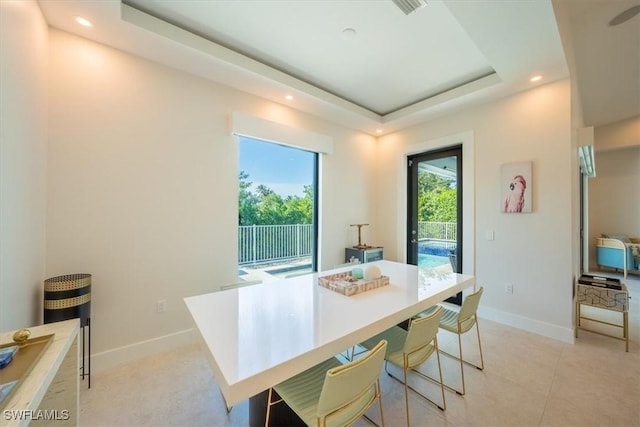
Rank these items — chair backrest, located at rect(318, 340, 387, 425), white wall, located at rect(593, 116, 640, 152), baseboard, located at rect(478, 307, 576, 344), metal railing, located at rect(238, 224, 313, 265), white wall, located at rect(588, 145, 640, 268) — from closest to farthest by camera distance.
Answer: chair backrest, located at rect(318, 340, 387, 425) → baseboard, located at rect(478, 307, 576, 344) → metal railing, located at rect(238, 224, 313, 265) → white wall, located at rect(593, 116, 640, 152) → white wall, located at rect(588, 145, 640, 268)

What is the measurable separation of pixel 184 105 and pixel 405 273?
2823mm

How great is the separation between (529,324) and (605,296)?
74 cm

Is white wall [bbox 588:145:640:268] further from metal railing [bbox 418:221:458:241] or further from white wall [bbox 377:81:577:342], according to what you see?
metal railing [bbox 418:221:458:241]

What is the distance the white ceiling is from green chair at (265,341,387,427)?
94.3 inches

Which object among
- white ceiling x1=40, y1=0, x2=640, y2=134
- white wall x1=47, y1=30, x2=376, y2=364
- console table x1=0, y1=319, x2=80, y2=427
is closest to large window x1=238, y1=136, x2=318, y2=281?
white wall x1=47, y1=30, x2=376, y2=364

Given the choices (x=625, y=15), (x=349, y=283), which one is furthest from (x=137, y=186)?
(x=625, y=15)

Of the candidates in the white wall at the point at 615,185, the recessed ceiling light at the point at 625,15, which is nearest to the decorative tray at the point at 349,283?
the recessed ceiling light at the point at 625,15

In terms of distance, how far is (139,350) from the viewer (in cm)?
232

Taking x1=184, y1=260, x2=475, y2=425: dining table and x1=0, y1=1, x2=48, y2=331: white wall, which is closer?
x1=184, y1=260, x2=475, y2=425: dining table

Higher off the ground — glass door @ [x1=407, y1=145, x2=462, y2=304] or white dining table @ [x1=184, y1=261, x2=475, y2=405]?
glass door @ [x1=407, y1=145, x2=462, y2=304]

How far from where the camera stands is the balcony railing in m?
3.55

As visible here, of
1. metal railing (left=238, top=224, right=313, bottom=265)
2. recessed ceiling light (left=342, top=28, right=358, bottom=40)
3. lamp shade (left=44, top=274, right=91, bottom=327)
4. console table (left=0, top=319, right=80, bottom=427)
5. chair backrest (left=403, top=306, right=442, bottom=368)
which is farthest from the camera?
metal railing (left=238, top=224, right=313, bottom=265)

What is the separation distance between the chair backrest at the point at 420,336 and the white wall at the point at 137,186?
2.11 meters

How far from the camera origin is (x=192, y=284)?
2629 millimetres
